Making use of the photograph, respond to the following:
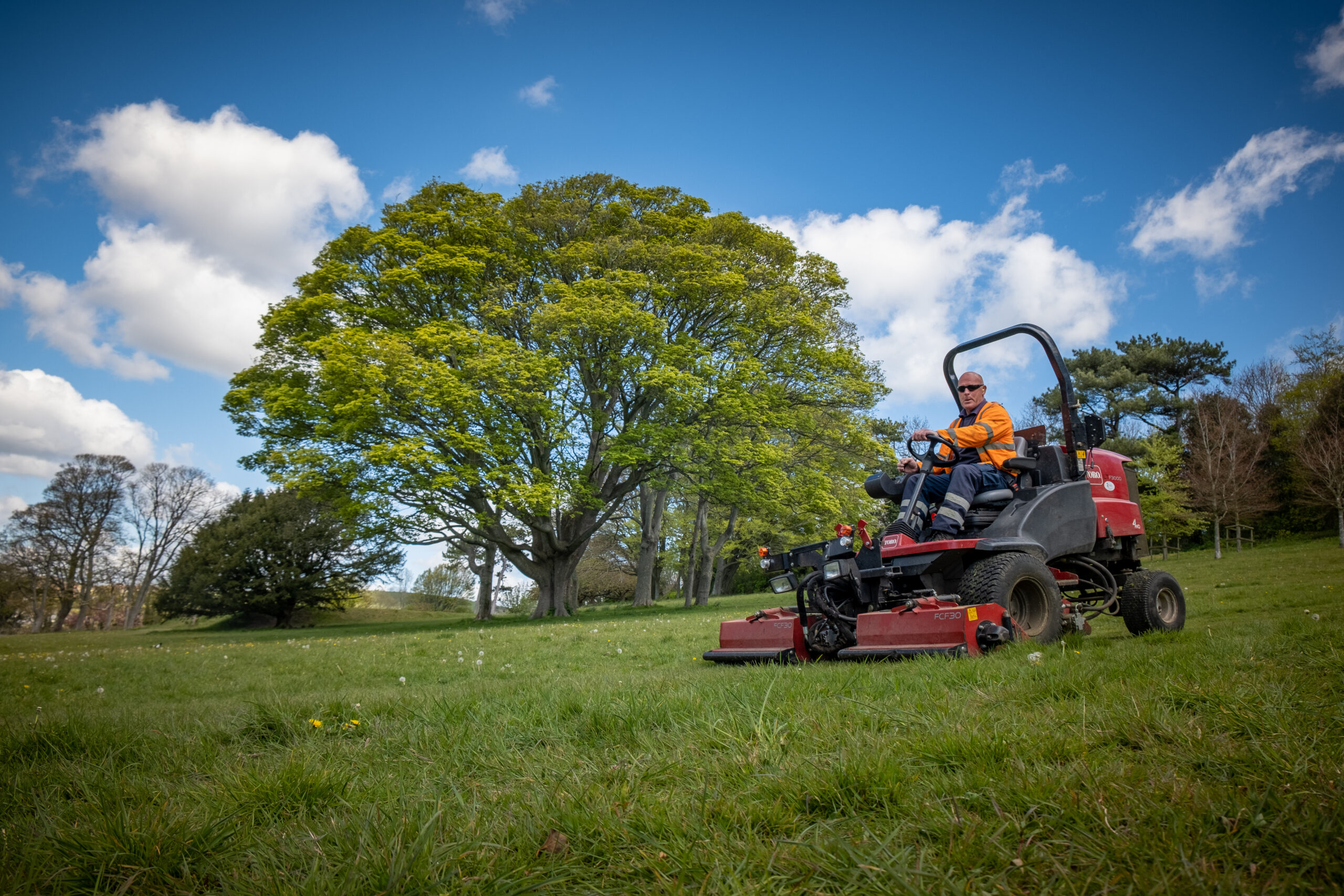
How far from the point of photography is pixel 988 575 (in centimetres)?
526

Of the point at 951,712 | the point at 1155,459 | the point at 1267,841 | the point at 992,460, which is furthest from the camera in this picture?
the point at 1155,459

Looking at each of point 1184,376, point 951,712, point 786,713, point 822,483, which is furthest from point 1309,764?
point 1184,376

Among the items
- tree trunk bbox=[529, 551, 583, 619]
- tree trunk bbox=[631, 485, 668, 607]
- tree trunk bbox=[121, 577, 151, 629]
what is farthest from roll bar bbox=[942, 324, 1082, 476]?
tree trunk bbox=[121, 577, 151, 629]

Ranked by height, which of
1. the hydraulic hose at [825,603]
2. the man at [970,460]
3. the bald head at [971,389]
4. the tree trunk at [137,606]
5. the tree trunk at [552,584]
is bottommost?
the tree trunk at [137,606]

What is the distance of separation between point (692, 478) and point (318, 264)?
14.4 metres

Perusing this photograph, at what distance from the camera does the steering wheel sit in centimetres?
614

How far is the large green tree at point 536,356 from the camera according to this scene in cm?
1931

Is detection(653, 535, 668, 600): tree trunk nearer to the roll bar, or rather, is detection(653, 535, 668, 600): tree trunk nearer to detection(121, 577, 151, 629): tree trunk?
detection(121, 577, 151, 629): tree trunk

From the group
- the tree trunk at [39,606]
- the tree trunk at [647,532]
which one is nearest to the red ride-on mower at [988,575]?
the tree trunk at [647,532]

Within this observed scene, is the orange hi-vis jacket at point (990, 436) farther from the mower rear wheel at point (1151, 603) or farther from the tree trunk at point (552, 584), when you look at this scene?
the tree trunk at point (552, 584)

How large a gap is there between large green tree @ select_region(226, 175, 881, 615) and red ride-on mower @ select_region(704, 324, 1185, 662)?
13405 mm

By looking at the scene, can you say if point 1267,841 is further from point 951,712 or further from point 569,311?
point 569,311

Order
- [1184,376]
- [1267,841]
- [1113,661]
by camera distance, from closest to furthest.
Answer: [1267,841]
[1113,661]
[1184,376]

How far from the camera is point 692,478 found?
22375 millimetres
